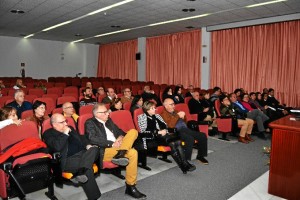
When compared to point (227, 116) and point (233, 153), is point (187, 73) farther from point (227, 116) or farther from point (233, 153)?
point (233, 153)

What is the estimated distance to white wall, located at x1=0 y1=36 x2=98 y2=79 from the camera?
14.7 meters

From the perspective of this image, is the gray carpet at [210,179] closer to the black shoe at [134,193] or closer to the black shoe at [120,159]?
the black shoe at [134,193]

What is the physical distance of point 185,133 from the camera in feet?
13.4

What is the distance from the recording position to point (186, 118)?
493 cm

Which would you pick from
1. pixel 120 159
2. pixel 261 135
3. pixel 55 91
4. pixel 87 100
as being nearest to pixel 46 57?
pixel 55 91

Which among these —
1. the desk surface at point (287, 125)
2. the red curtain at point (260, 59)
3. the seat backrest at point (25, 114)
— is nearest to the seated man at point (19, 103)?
the seat backrest at point (25, 114)

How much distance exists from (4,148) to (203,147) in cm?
285

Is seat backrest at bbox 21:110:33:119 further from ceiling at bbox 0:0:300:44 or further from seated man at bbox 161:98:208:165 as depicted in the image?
ceiling at bbox 0:0:300:44

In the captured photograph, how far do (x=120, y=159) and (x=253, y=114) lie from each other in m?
4.33

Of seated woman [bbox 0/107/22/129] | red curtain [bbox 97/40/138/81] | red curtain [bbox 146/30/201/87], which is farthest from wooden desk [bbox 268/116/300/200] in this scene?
red curtain [bbox 97/40/138/81]

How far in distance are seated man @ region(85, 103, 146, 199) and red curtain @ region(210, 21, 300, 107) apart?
7346 mm

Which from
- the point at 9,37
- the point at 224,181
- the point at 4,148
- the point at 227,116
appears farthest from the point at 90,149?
the point at 9,37

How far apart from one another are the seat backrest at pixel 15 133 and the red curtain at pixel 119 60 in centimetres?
1201

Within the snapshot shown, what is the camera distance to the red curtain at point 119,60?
596 inches
